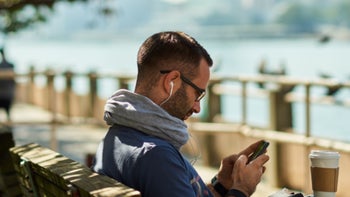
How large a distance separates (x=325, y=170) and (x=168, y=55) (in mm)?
583

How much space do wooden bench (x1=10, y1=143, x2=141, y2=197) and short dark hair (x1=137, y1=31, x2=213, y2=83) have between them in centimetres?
36

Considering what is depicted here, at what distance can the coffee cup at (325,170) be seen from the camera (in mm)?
2467

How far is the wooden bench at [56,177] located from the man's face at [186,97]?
33cm

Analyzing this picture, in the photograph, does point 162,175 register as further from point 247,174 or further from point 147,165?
point 247,174

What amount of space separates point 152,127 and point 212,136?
279 inches

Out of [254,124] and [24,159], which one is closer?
[24,159]

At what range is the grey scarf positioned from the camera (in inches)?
99.0

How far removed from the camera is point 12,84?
12625 millimetres

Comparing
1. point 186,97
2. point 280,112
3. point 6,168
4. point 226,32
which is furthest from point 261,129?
point 226,32

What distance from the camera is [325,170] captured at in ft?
8.11

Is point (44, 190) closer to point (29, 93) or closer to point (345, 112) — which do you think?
point (345, 112)

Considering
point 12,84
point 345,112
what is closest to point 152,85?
point 345,112

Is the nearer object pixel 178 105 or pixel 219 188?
pixel 178 105

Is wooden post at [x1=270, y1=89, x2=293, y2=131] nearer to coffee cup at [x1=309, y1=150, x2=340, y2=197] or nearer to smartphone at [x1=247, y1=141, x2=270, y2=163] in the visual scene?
smartphone at [x1=247, y1=141, x2=270, y2=163]
